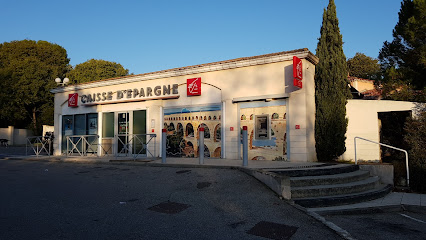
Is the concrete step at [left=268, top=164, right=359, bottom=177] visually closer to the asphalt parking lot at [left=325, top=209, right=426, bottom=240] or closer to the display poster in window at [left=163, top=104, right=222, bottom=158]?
the asphalt parking lot at [left=325, top=209, right=426, bottom=240]

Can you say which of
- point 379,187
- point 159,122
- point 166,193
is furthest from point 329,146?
point 159,122

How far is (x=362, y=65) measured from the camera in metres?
31.3

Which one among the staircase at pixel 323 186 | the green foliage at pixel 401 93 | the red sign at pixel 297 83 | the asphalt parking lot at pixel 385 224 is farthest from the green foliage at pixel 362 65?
the asphalt parking lot at pixel 385 224

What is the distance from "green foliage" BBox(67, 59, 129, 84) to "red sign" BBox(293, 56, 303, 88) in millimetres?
31219

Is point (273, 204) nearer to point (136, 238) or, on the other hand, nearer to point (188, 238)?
point (188, 238)

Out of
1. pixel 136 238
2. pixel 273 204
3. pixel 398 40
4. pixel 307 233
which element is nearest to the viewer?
pixel 136 238

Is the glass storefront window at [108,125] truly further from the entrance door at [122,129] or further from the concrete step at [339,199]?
the concrete step at [339,199]

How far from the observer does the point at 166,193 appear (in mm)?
5867

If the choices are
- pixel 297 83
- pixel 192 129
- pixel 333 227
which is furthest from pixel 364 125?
pixel 333 227

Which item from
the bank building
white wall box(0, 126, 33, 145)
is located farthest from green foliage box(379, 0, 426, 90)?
white wall box(0, 126, 33, 145)

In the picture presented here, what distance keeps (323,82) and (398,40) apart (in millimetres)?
8399

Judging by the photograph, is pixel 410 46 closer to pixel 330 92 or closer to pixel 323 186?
pixel 330 92

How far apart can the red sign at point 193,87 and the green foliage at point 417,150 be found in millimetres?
7719

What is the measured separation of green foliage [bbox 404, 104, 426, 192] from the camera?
25.7ft
